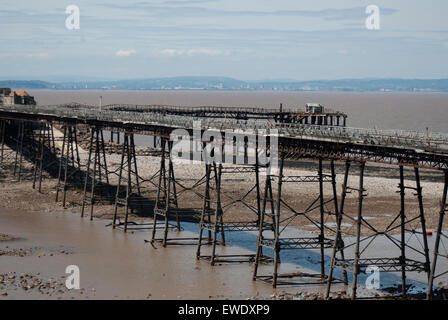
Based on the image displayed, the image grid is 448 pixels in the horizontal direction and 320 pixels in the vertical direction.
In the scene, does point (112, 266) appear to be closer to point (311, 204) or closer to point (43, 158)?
point (311, 204)

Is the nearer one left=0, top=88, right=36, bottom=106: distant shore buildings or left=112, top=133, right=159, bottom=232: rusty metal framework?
left=112, top=133, right=159, bottom=232: rusty metal framework

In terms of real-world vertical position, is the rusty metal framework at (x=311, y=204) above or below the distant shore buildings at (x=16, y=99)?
below

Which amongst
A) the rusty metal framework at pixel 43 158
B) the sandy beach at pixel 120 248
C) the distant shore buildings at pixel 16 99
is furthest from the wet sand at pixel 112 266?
the distant shore buildings at pixel 16 99

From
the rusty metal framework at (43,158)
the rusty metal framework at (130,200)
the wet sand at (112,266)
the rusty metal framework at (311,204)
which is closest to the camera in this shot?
the rusty metal framework at (311,204)

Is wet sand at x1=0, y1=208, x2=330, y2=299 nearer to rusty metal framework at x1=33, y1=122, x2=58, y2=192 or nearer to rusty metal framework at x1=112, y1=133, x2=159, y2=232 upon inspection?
rusty metal framework at x1=112, y1=133, x2=159, y2=232

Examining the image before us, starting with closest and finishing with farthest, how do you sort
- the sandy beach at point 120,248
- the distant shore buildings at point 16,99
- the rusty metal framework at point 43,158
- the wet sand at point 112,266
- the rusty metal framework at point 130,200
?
the wet sand at point 112,266
the sandy beach at point 120,248
the rusty metal framework at point 130,200
the rusty metal framework at point 43,158
the distant shore buildings at point 16,99

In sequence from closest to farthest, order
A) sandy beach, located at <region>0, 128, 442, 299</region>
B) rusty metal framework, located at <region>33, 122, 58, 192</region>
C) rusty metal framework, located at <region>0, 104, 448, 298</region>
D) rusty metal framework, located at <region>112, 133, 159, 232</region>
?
rusty metal framework, located at <region>0, 104, 448, 298</region> < sandy beach, located at <region>0, 128, 442, 299</region> < rusty metal framework, located at <region>112, 133, 159, 232</region> < rusty metal framework, located at <region>33, 122, 58, 192</region>

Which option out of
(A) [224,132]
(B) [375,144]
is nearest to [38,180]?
(A) [224,132]

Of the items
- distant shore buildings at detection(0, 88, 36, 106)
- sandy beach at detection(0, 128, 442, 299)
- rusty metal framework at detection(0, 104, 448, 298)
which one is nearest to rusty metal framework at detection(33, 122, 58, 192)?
rusty metal framework at detection(0, 104, 448, 298)

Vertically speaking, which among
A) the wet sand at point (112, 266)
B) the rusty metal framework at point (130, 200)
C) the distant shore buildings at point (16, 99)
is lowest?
the wet sand at point (112, 266)

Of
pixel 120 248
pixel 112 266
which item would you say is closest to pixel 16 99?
pixel 120 248

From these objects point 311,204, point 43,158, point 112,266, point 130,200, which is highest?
point 311,204

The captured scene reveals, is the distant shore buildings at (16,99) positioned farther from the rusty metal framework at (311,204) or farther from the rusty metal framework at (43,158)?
the rusty metal framework at (311,204)
